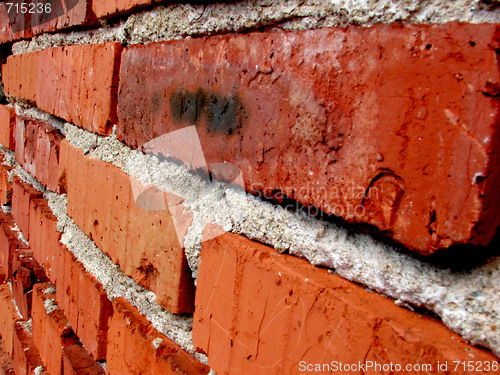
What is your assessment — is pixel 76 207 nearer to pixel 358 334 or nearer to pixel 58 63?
pixel 58 63

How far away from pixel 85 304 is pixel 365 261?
2.25 ft

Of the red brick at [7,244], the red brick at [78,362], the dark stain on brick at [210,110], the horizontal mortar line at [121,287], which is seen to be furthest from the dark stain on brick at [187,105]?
the red brick at [7,244]

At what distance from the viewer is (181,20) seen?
58cm

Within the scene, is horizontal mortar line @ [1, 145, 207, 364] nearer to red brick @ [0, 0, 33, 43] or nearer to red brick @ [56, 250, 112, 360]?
red brick @ [56, 250, 112, 360]

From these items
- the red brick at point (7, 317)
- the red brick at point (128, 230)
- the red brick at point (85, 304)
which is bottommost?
the red brick at point (7, 317)

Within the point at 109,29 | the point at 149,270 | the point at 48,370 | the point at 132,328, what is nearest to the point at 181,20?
the point at 109,29

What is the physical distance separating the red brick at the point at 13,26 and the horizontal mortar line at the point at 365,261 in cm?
99

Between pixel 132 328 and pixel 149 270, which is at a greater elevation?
pixel 149 270

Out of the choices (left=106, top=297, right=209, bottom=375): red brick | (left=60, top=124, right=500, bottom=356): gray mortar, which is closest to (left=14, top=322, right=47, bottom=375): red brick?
(left=106, top=297, right=209, bottom=375): red brick

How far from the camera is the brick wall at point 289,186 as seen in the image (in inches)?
12.0

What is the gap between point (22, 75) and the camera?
129cm

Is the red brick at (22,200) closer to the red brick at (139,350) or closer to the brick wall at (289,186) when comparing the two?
the brick wall at (289,186)

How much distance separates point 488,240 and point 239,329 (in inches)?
11.5

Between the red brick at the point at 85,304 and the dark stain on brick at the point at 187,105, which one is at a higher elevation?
the dark stain on brick at the point at 187,105
